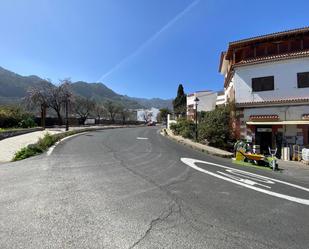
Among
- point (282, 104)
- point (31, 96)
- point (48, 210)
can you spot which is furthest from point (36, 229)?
point (31, 96)

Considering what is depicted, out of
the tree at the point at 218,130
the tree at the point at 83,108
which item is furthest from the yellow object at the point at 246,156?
the tree at the point at 83,108

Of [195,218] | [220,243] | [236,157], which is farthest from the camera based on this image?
[236,157]

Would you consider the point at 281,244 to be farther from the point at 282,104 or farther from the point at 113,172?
the point at 282,104

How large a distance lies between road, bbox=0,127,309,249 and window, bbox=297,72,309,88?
15.1 meters

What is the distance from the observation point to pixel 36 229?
4051mm

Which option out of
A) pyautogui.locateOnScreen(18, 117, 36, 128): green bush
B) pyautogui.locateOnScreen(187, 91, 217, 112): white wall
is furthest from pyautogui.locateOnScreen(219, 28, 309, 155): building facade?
pyautogui.locateOnScreen(18, 117, 36, 128): green bush

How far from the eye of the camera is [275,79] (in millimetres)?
→ 21312

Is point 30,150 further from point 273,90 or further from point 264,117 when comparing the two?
point 273,90

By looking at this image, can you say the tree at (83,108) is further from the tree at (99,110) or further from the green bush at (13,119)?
the green bush at (13,119)

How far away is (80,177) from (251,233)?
537 centimetres

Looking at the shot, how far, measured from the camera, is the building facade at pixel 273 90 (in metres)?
20.2

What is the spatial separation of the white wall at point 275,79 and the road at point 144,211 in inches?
584

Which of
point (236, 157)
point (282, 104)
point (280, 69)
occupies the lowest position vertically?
point (236, 157)

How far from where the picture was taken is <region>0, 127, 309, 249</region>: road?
3818mm
